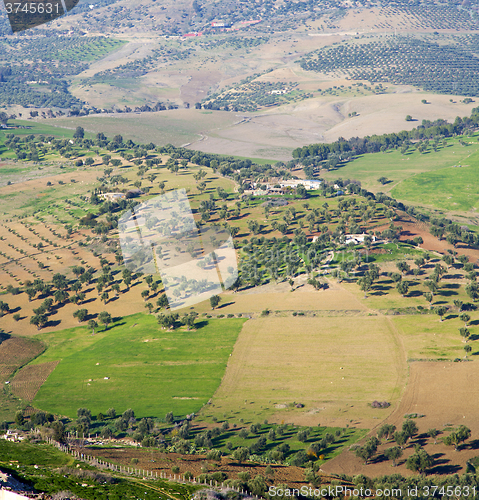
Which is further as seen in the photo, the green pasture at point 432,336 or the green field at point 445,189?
the green field at point 445,189

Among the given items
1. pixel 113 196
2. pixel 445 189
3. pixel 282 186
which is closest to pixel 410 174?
pixel 445 189

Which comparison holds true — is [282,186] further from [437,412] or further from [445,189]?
[437,412]

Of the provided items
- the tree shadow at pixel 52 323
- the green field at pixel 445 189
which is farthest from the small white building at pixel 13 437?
the green field at pixel 445 189

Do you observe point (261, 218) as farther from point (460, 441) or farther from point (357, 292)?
point (460, 441)

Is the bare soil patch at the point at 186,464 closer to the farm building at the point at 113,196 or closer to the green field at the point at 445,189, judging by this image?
the farm building at the point at 113,196

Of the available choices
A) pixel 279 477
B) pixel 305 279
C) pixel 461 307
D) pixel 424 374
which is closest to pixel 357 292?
pixel 305 279

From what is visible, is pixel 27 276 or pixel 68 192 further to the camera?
pixel 68 192

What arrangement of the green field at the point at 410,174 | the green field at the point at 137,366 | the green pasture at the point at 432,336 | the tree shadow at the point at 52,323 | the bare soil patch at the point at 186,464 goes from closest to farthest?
the bare soil patch at the point at 186,464
the green field at the point at 137,366
the green pasture at the point at 432,336
the tree shadow at the point at 52,323
the green field at the point at 410,174

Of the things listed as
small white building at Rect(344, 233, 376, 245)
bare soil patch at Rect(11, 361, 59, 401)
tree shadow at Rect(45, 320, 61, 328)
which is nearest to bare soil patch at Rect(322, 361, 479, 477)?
bare soil patch at Rect(11, 361, 59, 401)
